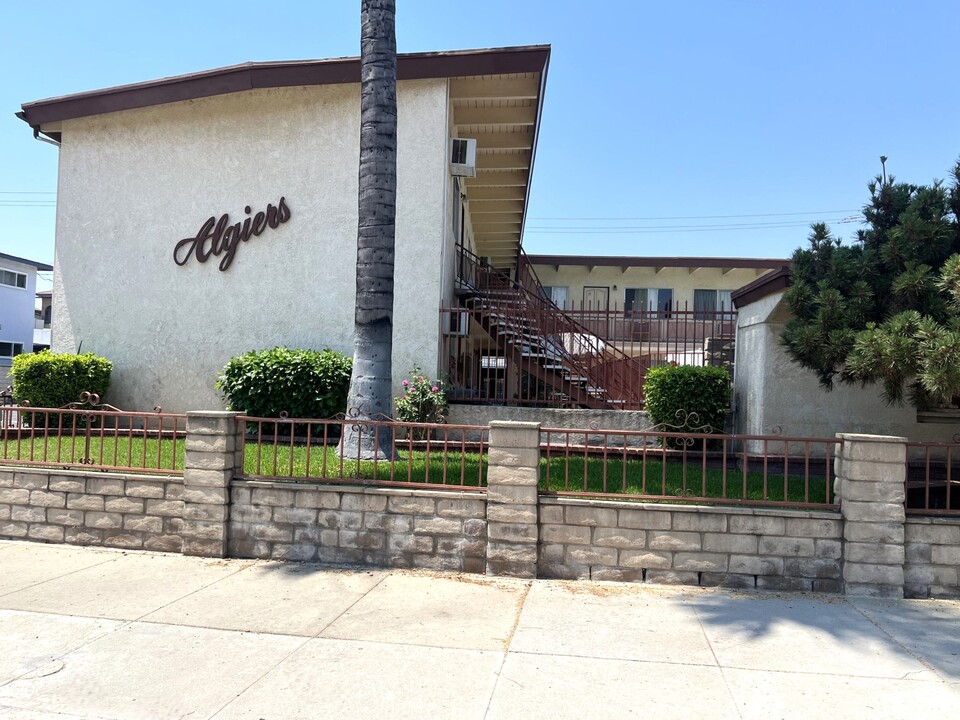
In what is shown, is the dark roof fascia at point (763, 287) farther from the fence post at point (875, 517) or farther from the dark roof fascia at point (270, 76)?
the dark roof fascia at point (270, 76)

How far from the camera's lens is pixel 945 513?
5.74m

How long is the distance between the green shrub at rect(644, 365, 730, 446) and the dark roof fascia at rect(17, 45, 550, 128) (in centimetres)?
497

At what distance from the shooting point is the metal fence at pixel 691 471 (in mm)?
5746

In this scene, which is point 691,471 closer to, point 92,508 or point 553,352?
point 553,352

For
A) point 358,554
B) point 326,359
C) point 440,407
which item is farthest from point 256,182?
point 358,554

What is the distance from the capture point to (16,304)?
29.9 metres

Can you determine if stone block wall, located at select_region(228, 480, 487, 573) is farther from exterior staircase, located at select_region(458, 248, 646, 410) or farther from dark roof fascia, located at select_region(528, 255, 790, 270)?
dark roof fascia, located at select_region(528, 255, 790, 270)

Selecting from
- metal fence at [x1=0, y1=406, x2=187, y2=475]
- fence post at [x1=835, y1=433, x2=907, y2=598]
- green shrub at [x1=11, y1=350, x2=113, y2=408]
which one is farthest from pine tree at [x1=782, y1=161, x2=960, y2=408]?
green shrub at [x1=11, y1=350, x2=113, y2=408]

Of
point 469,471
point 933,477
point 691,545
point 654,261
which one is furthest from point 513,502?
point 654,261

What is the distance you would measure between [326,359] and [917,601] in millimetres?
7396

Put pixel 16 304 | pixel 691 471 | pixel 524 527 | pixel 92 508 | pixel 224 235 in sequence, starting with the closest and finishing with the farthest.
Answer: pixel 524 527
pixel 92 508
pixel 691 471
pixel 224 235
pixel 16 304

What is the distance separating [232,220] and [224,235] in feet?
0.91

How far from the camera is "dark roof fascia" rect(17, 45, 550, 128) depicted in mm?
10086

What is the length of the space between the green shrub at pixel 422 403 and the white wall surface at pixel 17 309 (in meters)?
26.0
